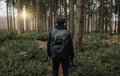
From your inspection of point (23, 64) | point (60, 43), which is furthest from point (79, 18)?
point (60, 43)

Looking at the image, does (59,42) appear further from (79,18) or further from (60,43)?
(79,18)

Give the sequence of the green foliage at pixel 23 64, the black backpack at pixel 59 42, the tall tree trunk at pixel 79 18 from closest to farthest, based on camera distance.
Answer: the black backpack at pixel 59 42 → the green foliage at pixel 23 64 → the tall tree trunk at pixel 79 18

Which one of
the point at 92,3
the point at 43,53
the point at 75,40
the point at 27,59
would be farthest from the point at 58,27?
the point at 92,3

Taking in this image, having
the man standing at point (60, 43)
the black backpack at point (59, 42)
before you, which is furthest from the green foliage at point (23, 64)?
the black backpack at point (59, 42)

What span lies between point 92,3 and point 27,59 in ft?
112

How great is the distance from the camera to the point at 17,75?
7680mm

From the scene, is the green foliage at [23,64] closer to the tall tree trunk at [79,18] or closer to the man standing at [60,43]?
the tall tree trunk at [79,18]

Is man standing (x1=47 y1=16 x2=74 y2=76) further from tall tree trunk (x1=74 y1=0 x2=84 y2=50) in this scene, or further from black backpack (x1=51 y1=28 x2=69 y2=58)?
tall tree trunk (x1=74 y1=0 x2=84 y2=50)

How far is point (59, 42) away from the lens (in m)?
5.66

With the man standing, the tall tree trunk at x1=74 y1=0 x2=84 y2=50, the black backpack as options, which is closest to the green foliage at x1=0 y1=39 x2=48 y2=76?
the tall tree trunk at x1=74 y1=0 x2=84 y2=50

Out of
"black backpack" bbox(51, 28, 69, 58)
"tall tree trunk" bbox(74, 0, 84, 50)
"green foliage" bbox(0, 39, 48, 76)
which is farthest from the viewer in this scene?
"tall tree trunk" bbox(74, 0, 84, 50)

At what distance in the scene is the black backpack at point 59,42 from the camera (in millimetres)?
5664

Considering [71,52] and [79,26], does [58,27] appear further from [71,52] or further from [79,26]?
[79,26]

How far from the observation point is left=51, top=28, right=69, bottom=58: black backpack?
5.66 meters
